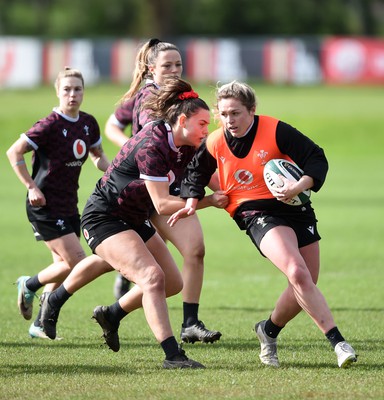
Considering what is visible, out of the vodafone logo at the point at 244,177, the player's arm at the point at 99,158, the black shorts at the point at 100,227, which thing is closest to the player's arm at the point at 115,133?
the player's arm at the point at 99,158

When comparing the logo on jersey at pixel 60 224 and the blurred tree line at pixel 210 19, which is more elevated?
the logo on jersey at pixel 60 224

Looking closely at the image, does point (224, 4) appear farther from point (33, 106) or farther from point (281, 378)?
point (281, 378)

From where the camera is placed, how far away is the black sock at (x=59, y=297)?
7.36m

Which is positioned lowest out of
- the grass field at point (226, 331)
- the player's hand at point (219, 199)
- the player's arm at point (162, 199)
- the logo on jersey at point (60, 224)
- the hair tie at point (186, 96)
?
the grass field at point (226, 331)

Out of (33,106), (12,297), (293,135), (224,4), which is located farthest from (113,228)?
(224,4)

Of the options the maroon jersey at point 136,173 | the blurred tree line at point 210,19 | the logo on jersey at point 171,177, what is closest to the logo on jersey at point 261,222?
the maroon jersey at point 136,173

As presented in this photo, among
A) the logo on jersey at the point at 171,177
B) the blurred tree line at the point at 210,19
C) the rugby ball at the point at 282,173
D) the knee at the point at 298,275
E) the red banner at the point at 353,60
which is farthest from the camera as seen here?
the blurred tree line at the point at 210,19

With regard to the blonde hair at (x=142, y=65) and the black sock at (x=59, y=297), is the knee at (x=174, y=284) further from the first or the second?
the blonde hair at (x=142, y=65)

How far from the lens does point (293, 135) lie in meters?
6.36

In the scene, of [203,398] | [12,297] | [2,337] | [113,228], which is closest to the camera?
[203,398]

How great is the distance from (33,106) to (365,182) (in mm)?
18653

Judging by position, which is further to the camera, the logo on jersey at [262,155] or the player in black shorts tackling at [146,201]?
the logo on jersey at [262,155]

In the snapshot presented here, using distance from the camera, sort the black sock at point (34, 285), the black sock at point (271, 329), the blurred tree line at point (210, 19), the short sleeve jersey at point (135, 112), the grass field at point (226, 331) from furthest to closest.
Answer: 1. the blurred tree line at point (210, 19)
2. the black sock at point (34, 285)
3. the short sleeve jersey at point (135, 112)
4. the black sock at point (271, 329)
5. the grass field at point (226, 331)

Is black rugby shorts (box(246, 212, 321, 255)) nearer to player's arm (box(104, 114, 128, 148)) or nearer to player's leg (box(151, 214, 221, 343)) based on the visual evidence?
player's leg (box(151, 214, 221, 343))
